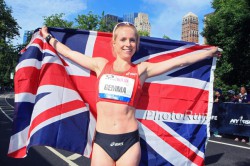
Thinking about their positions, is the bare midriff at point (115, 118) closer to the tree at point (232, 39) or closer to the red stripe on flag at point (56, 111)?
the red stripe on flag at point (56, 111)

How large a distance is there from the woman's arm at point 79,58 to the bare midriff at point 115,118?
0.55m

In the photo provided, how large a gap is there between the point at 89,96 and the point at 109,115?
129 centimetres

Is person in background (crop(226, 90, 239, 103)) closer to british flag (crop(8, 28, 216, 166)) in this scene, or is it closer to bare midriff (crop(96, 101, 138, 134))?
british flag (crop(8, 28, 216, 166))

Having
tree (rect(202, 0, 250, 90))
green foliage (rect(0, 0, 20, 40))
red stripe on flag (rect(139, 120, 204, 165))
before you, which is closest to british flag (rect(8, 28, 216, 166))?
red stripe on flag (rect(139, 120, 204, 165))

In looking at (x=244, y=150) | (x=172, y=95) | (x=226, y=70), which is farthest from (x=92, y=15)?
(x=172, y=95)

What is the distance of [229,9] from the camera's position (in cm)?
2112

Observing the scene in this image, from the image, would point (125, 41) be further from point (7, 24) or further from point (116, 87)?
point (7, 24)

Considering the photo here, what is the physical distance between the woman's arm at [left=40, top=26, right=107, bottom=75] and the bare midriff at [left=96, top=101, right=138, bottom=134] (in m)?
0.55

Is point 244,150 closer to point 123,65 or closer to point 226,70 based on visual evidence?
point 123,65

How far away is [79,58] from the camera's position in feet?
12.7

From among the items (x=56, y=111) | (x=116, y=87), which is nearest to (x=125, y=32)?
(x=116, y=87)

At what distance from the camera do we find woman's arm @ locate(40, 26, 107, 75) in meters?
3.71

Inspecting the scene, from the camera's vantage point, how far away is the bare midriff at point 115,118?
131 inches

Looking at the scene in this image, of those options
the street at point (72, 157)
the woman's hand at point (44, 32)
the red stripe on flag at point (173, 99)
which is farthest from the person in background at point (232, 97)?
the woman's hand at point (44, 32)
